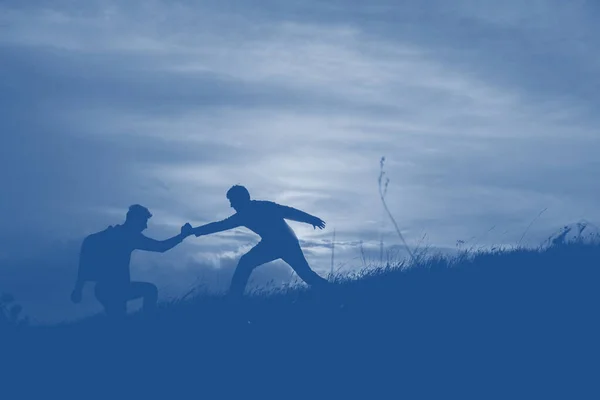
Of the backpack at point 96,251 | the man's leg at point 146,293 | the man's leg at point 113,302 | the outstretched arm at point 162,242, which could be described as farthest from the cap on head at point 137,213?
the man's leg at point 113,302

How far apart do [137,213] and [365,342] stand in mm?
4323

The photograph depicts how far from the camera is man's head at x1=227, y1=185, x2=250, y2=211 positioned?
13.5 metres

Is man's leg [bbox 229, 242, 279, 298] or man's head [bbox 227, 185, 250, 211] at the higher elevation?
man's head [bbox 227, 185, 250, 211]

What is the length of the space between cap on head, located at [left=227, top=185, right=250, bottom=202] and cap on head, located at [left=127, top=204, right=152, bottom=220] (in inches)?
52.5

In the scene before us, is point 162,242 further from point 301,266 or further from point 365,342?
point 365,342

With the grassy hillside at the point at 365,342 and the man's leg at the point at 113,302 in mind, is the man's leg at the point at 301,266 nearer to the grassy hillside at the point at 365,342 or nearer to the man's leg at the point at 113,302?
the grassy hillside at the point at 365,342

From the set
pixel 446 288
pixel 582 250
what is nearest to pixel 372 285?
pixel 446 288

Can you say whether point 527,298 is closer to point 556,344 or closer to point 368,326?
point 556,344

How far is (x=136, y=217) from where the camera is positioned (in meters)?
13.9

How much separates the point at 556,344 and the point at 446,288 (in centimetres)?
211

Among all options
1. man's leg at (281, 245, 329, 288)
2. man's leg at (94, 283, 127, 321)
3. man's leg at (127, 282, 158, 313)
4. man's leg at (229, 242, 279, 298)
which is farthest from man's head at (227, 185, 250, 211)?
man's leg at (94, 283, 127, 321)

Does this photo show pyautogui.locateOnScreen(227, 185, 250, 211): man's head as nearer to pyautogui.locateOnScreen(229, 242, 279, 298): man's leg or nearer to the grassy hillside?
pyautogui.locateOnScreen(229, 242, 279, 298): man's leg

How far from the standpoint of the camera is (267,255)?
13.5 meters

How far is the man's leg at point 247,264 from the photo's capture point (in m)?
13.4
